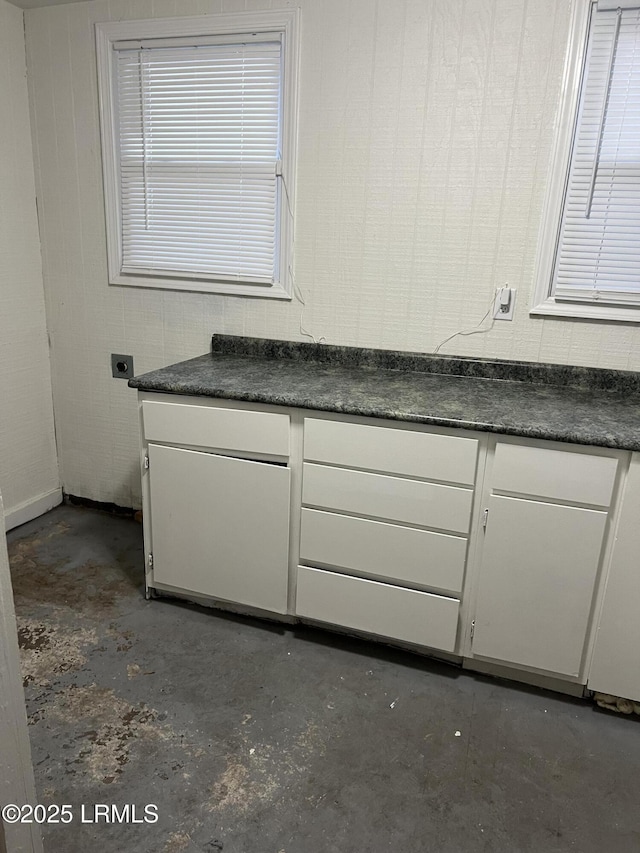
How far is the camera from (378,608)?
78.7 inches

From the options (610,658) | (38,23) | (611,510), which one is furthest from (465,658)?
(38,23)

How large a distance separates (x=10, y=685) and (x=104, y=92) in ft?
8.40

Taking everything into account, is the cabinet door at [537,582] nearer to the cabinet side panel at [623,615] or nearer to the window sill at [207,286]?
the cabinet side panel at [623,615]

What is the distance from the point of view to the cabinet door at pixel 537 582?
175 cm

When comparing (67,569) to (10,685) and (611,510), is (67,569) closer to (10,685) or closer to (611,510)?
(10,685)

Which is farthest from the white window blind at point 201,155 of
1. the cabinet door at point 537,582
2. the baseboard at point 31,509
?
the cabinet door at point 537,582

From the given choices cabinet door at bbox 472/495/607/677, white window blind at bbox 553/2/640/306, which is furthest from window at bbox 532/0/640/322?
cabinet door at bbox 472/495/607/677

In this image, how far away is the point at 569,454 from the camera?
169cm

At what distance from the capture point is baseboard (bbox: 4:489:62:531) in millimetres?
2820

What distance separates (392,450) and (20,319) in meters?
1.96

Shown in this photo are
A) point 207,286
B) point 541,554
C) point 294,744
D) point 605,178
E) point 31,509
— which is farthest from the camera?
point 31,509

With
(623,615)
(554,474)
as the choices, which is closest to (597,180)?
(554,474)

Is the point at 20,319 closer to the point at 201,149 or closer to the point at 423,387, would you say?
the point at 201,149

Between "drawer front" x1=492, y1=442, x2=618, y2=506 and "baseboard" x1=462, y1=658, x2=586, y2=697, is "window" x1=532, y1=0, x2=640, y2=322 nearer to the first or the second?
"drawer front" x1=492, y1=442, x2=618, y2=506
